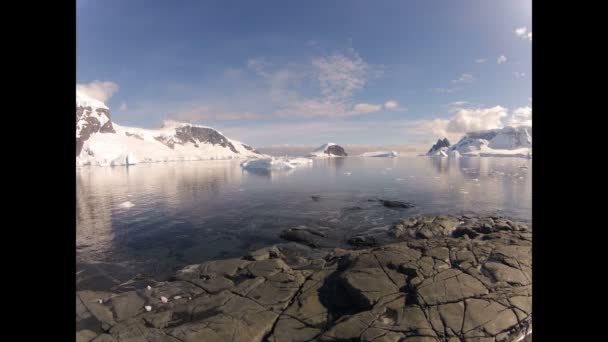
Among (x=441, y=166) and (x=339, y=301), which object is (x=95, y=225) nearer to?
(x=339, y=301)

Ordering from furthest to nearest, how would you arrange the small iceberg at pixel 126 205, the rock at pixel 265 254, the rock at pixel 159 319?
the small iceberg at pixel 126 205
the rock at pixel 265 254
the rock at pixel 159 319

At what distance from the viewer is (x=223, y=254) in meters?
13.4

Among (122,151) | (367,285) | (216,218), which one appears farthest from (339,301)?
(122,151)

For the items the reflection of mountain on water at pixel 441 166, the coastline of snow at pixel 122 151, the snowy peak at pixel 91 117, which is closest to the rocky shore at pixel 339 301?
the reflection of mountain on water at pixel 441 166

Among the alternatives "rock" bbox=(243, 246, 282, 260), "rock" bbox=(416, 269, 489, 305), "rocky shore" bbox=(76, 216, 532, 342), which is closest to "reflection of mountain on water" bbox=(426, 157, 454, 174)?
"rocky shore" bbox=(76, 216, 532, 342)

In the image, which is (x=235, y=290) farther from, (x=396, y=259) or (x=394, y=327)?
(x=396, y=259)

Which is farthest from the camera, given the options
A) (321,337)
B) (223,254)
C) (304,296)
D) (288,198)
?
(288,198)

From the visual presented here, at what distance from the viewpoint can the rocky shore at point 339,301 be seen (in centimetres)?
Answer: 650

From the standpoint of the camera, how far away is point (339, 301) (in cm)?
802

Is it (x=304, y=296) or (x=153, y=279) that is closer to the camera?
(x=304, y=296)

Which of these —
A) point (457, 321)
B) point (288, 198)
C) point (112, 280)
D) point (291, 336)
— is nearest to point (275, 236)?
point (112, 280)

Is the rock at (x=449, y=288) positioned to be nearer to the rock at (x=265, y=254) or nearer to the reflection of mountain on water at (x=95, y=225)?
the rock at (x=265, y=254)

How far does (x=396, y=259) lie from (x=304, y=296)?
3.96 m

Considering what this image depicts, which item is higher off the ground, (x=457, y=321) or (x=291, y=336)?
(x=457, y=321)
